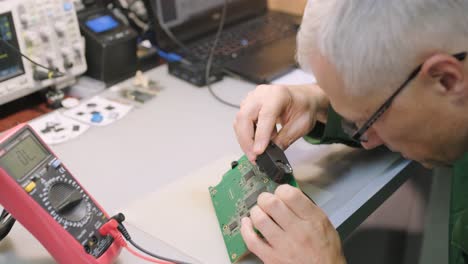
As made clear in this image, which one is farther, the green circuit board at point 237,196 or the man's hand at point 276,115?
the man's hand at point 276,115

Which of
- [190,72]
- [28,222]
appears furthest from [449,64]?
[190,72]

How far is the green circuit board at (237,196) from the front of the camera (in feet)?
2.85

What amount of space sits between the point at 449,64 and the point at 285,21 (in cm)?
102

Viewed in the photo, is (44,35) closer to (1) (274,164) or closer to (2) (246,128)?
(2) (246,128)

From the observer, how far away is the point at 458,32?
72cm

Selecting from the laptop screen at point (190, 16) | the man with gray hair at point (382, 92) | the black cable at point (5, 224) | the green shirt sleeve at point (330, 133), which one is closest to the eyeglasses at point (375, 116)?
the man with gray hair at point (382, 92)

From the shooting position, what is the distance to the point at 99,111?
1.29 m

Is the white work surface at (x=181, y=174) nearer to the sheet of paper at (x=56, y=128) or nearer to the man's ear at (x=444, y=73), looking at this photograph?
the sheet of paper at (x=56, y=128)

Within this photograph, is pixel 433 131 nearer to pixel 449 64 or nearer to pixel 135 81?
pixel 449 64

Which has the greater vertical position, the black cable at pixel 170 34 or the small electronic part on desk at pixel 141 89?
the black cable at pixel 170 34

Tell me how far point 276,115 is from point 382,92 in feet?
0.91

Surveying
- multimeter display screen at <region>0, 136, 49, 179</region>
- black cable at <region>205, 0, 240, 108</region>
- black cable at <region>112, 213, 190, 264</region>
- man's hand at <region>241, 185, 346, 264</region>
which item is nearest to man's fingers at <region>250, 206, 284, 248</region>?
man's hand at <region>241, 185, 346, 264</region>

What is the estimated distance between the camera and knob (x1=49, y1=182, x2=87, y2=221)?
2.61 ft

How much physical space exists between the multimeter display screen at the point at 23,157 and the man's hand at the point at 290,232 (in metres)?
0.34
